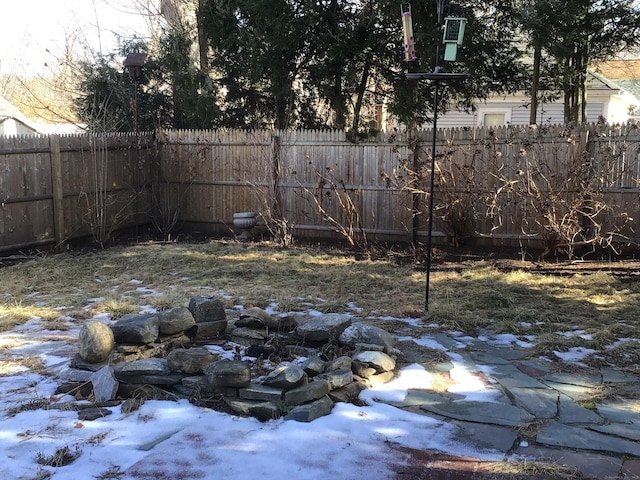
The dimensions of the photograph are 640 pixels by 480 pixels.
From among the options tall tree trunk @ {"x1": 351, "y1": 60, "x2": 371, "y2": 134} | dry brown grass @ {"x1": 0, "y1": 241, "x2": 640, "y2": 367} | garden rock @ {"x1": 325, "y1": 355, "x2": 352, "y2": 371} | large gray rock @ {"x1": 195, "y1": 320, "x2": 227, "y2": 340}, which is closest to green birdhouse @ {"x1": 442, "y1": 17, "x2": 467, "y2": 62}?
dry brown grass @ {"x1": 0, "y1": 241, "x2": 640, "y2": 367}

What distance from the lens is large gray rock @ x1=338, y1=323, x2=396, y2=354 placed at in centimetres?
436

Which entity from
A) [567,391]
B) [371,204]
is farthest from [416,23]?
[567,391]

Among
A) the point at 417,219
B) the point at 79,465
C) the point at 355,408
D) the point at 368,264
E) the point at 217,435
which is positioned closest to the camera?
the point at 79,465

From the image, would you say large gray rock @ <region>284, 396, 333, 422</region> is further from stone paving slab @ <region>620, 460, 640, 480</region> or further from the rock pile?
stone paving slab @ <region>620, 460, 640, 480</region>

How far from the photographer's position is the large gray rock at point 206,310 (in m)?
4.78

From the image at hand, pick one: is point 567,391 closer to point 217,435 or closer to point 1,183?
point 217,435

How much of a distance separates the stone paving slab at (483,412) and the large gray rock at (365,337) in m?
0.82

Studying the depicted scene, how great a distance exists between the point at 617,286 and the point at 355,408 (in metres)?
4.59

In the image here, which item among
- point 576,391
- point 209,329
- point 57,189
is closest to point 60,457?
point 209,329

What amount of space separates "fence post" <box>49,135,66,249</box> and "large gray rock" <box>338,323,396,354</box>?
6560mm

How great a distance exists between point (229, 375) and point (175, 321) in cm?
114

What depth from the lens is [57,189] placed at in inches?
366

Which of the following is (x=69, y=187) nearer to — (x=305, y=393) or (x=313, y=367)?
(x=313, y=367)

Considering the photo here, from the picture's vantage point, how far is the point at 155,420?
11.0 ft
